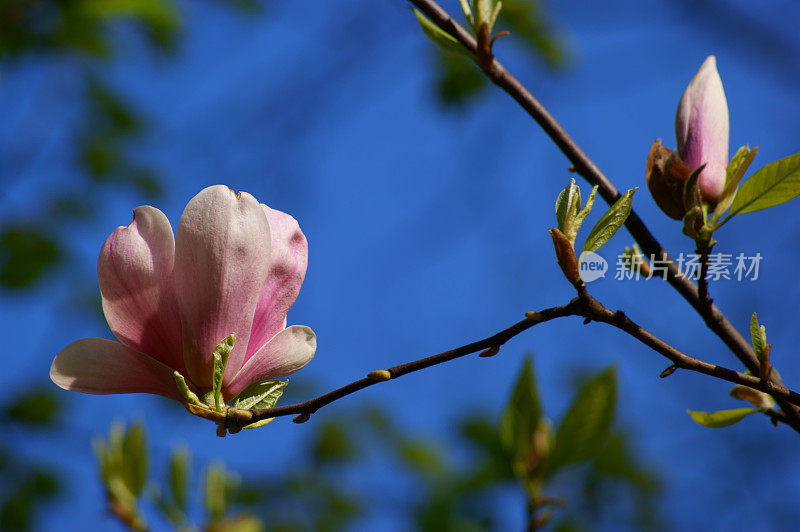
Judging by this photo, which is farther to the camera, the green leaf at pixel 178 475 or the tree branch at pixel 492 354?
the green leaf at pixel 178 475

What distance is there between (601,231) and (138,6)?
1.59m

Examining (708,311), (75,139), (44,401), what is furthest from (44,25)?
(708,311)

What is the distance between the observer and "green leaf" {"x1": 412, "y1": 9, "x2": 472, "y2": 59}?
46 centimetres

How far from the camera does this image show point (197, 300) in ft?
1.19

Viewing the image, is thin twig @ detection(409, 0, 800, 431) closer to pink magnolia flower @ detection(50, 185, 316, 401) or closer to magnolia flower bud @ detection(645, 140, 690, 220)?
magnolia flower bud @ detection(645, 140, 690, 220)

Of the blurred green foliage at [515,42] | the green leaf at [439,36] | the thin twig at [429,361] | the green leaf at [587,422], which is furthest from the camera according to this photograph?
the blurred green foliage at [515,42]

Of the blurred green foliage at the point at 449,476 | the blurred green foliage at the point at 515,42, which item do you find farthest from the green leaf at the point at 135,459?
the blurred green foliage at the point at 515,42

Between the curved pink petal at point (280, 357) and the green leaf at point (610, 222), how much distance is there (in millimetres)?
161

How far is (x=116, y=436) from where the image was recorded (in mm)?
669

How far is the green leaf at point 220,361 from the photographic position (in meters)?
0.36

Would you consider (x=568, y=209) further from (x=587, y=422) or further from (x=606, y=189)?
(x=587, y=422)

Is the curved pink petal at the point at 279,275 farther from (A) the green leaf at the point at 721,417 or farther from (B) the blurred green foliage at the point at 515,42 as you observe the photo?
(B) the blurred green foliage at the point at 515,42

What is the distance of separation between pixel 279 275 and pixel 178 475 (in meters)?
0.36

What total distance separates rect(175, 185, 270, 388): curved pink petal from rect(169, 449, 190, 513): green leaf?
30 cm
